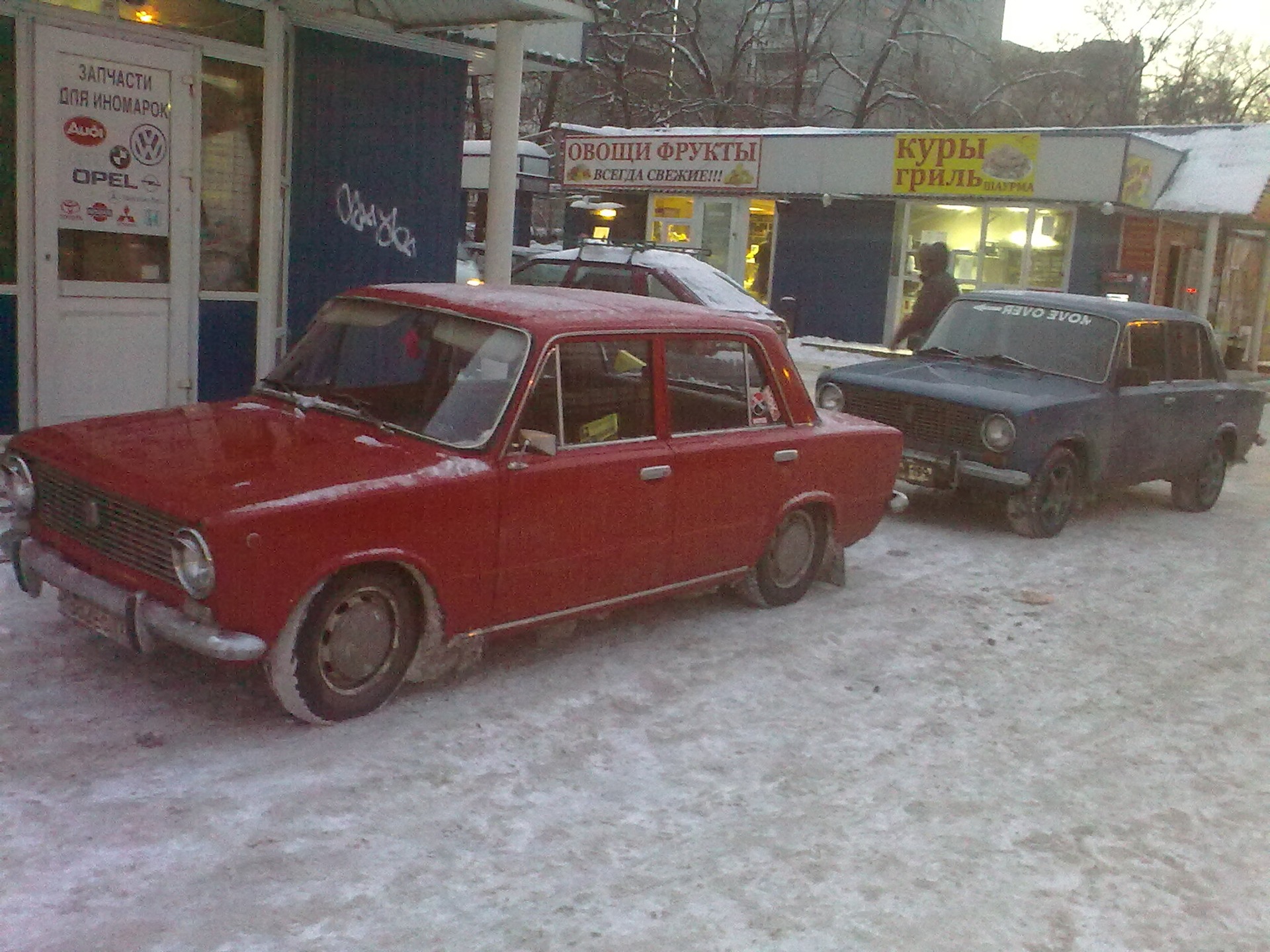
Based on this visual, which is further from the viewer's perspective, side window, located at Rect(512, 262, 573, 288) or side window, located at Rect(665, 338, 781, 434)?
side window, located at Rect(512, 262, 573, 288)

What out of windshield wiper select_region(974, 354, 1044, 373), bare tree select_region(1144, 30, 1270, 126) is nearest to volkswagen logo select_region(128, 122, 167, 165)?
windshield wiper select_region(974, 354, 1044, 373)

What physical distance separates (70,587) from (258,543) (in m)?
0.94

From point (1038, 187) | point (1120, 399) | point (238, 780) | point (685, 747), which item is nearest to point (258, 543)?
point (238, 780)

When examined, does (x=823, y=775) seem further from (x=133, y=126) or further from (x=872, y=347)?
(x=872, y=347)

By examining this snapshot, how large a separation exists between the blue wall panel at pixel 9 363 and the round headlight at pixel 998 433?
6.25m

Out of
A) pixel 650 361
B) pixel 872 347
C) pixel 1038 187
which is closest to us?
pixel 650 361

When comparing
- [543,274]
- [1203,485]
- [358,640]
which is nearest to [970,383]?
[1203,485]

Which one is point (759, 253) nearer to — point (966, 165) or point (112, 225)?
point (966, 165)

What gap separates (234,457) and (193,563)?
61 cm

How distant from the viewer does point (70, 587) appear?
4.89 meters

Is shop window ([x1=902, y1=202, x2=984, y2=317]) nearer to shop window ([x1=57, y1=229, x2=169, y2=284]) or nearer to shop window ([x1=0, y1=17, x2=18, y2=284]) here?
shop window ([x1=57, y1=229, x2=169, y2=284])

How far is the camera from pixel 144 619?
15.1ft

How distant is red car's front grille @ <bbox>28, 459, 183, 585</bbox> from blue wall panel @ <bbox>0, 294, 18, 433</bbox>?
139 inches

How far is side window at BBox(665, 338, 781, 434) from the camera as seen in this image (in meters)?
6.12
